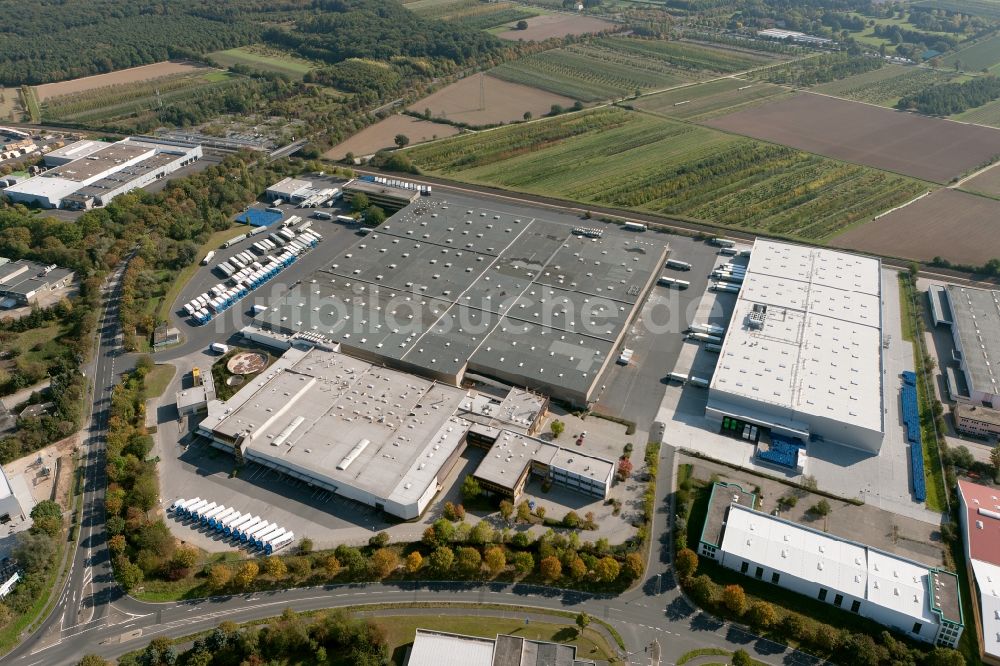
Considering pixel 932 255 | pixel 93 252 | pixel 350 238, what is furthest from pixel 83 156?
pixel 932 255

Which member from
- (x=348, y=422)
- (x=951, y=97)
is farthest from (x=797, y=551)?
(x=951, y=97)

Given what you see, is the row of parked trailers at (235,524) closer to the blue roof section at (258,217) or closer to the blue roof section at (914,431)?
the blue roof section at (914,431)

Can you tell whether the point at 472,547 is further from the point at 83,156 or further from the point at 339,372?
the point at 83,156

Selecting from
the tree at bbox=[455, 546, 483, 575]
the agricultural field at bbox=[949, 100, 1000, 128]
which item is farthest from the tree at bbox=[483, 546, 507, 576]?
the agricultural field at bbox=[949, 100, 1000, 128]

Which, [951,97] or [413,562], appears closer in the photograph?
[413,562]

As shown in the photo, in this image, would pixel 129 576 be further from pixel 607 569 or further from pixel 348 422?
pixel 607 569

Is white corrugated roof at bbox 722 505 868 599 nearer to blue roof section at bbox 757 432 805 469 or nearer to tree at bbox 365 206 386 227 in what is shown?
blue roof section at bbox 757 432 805 469

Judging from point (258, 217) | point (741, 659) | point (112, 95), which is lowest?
point (741, 659)
